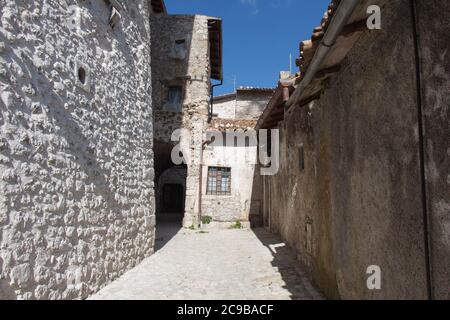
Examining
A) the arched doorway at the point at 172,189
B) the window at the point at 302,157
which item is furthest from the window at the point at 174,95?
the arched doorway at the point at 172,189

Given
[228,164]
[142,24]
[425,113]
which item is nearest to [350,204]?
[425,113]

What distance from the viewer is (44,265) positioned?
3449 mm

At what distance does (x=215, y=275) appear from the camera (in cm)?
585

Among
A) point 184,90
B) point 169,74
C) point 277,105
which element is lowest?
point 277,105

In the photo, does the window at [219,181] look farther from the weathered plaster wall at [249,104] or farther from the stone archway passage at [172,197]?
the stone archway passage at [172,197]

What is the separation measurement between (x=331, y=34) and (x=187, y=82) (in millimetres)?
11277

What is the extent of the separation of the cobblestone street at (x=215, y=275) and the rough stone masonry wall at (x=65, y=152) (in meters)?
A: 0.50

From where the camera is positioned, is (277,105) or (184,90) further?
(184,90)

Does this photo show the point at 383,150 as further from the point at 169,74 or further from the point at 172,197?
the point at 172,197

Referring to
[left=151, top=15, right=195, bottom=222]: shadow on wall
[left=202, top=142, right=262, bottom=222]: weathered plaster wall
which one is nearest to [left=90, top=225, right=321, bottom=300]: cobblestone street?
[left=202, top=142, right=262, bottom=222]: weathered plaster wall

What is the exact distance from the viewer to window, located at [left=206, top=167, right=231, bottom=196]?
12938mm

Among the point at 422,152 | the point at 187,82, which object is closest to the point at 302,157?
the point at 422,152

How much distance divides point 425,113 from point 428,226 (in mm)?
718

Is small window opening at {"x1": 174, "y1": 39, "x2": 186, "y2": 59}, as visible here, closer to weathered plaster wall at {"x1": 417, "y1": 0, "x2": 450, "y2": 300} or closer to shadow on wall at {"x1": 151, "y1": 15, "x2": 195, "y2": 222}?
shadow on wall at {"x1": 151, "y1": 15, "x2": 195, "y2": 222}
